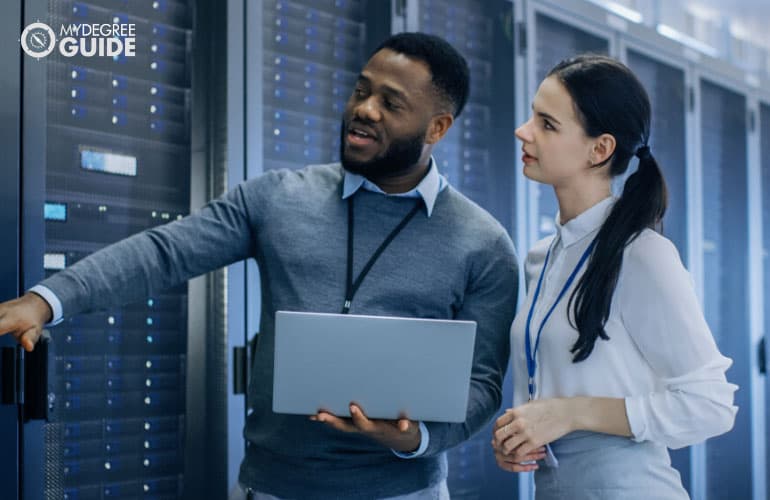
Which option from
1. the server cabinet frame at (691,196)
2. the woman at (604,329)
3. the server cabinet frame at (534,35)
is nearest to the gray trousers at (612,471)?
the woman at (604,329)

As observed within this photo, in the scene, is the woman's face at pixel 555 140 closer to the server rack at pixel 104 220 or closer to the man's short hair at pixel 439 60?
the man's short hair at pixel 439 60

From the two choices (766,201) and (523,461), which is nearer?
(523,461)

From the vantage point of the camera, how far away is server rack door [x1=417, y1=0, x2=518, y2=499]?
9.69 feet

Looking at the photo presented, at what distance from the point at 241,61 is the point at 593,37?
5.90ft

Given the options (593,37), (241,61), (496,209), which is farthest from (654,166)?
(593,37)

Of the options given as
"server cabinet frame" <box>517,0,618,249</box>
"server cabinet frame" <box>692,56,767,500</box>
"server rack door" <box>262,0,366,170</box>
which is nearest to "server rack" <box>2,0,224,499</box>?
"server rack door" <box>262,0,366,170</box>

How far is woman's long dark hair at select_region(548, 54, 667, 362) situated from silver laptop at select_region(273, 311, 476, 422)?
228mm

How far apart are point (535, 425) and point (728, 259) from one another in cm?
327

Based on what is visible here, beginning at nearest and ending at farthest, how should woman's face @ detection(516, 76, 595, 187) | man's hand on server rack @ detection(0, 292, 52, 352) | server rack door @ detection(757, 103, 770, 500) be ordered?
man's hand on server rack @ detection(0, 292, 52, 352)
woman's face @ detection(516, 76, 595, 187)
server rack door @ detection(757, 103, 770, 500)

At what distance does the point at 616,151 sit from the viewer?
1.63 metres

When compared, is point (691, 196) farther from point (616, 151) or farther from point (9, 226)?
point (9, 226)

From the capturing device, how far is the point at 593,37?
345 cm
